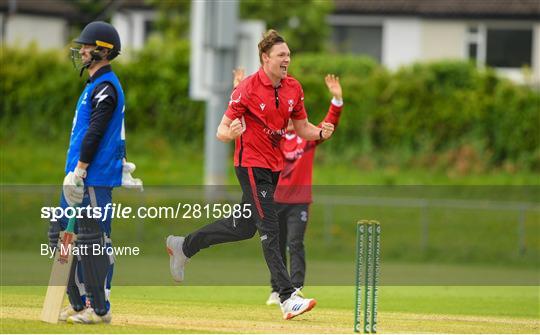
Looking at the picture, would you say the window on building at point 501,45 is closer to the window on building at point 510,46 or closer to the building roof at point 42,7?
the window on building at point 510,46

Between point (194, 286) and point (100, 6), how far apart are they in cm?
3079

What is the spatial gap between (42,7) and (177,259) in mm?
33618

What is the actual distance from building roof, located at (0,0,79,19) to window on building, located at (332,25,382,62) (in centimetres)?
896

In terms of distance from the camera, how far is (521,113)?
1204 inches

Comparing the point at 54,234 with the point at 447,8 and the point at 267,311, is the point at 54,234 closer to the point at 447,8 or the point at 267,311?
the point at 267,311

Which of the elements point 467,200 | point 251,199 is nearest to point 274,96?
point 251,199

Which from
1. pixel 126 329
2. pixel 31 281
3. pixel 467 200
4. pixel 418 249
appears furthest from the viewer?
pixel 467 200

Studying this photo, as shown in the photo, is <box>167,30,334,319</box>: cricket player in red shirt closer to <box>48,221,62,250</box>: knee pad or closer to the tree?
<box>48,221,62,250</box>: knee pad

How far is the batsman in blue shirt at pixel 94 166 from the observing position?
9891 mm

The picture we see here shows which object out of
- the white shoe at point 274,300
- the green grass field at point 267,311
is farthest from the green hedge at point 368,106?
the white shoe at point 274,300

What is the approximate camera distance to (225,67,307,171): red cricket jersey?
427 inches

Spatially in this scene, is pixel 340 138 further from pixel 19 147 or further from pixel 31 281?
pixel 31 281

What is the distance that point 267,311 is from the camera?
39.9 ft

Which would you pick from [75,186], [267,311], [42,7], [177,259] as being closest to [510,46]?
[42,7]
